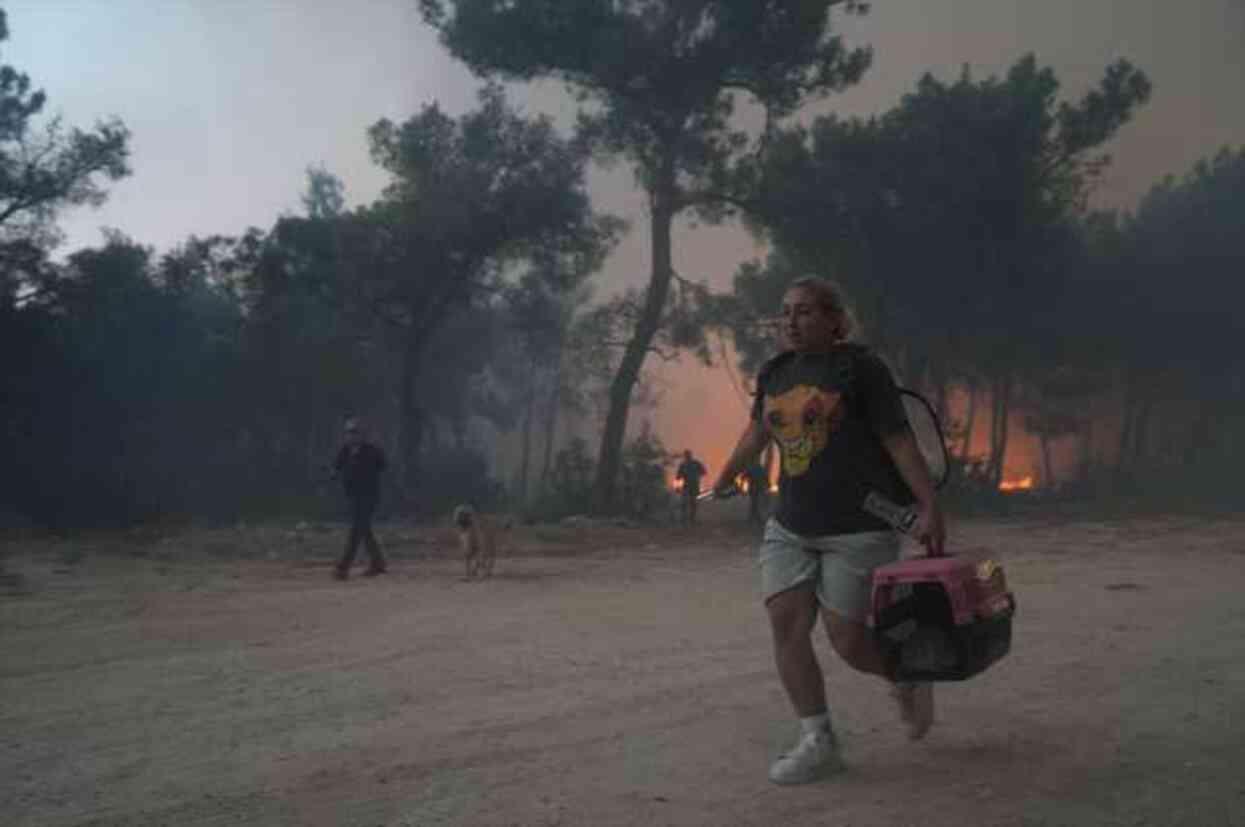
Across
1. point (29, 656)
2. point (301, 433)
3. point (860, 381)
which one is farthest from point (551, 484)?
point (860, 381)

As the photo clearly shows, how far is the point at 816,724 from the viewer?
4406 mm

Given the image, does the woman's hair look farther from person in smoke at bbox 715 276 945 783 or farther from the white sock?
the white sock

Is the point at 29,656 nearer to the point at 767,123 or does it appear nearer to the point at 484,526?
the point at 484,526

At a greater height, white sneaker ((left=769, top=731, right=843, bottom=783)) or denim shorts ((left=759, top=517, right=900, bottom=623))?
denim shorts ((left=759, top=517, right=900, bottom=623))

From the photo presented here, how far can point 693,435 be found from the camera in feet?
158

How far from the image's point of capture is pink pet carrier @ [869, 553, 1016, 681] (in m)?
4.16

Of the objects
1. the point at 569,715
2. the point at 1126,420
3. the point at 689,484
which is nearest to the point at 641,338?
the point at 689,484

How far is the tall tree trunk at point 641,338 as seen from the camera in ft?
81.7

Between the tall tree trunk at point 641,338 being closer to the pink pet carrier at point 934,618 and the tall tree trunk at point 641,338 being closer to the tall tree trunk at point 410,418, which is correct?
the tall tree trunk at point 410,418

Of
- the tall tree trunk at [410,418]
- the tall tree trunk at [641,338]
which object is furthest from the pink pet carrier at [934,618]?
the tall tree trunk at [410,418]

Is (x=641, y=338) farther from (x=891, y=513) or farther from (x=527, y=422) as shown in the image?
(x=891, y=513)

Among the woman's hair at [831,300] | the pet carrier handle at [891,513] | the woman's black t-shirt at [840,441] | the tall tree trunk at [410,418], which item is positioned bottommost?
the pet carrier handle at [891,513]

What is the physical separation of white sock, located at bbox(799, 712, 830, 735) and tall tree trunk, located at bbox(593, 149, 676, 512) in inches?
799

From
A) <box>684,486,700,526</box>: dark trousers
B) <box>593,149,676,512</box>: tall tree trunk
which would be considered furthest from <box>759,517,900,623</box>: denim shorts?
<box>593,149,676,512</box>: tall tree trunk
